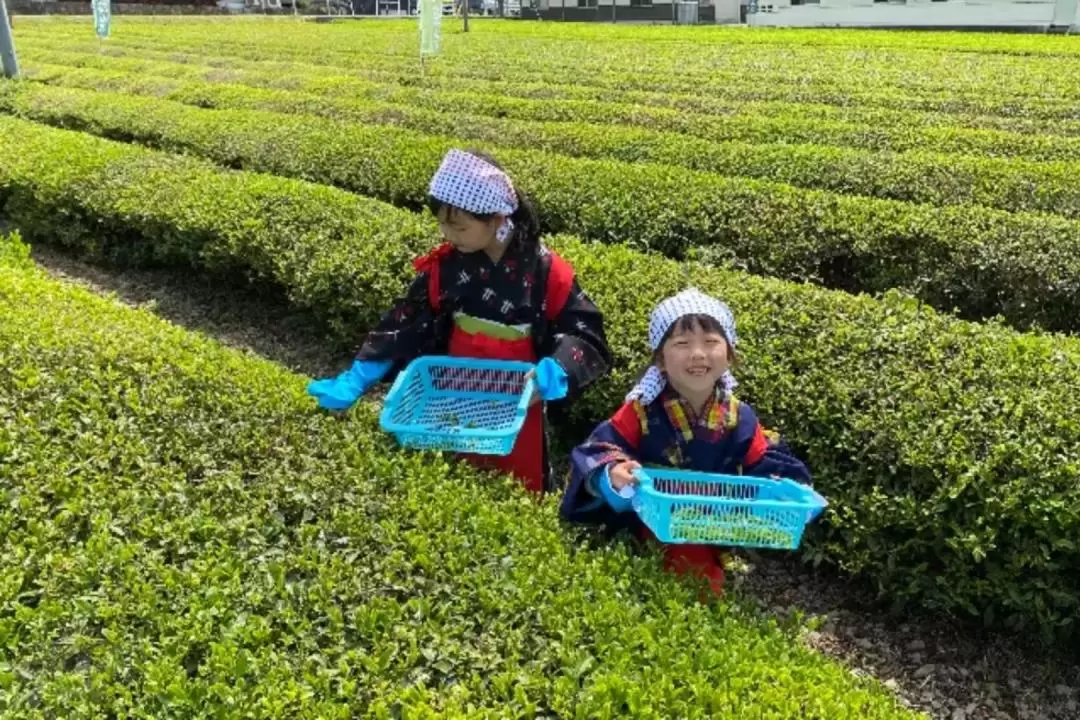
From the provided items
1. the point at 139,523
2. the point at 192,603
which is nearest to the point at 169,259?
the point at 139,523

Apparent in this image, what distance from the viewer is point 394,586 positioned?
2.52 meters

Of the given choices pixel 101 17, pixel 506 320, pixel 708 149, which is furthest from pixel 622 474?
pixel 101 17

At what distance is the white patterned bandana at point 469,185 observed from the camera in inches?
123

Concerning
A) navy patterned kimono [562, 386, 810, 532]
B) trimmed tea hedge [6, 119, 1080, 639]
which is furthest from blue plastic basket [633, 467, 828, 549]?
trimmed tea hedge [6, 119, 1080, 639]

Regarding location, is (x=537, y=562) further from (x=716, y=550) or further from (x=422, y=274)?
(x=422, y=274)

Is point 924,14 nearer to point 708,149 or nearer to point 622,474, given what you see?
point 708,149

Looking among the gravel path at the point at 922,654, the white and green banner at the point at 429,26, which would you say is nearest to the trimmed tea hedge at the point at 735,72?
the white and green banner at the point at 429,26

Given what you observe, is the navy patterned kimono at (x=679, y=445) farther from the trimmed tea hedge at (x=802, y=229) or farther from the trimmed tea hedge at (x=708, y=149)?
the trimmed tea hedge at (x=708, y=149)

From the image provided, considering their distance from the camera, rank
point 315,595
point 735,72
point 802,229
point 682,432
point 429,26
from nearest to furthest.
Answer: point 315,595 → point 682,432 → point 802,229 → point 429,26 → point 735,72

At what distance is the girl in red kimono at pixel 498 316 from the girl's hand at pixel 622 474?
1.48ft

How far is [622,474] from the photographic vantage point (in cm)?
281

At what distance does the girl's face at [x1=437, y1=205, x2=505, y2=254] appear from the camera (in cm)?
323

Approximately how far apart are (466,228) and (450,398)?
67 centimetres

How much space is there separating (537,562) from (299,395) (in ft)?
4.51
